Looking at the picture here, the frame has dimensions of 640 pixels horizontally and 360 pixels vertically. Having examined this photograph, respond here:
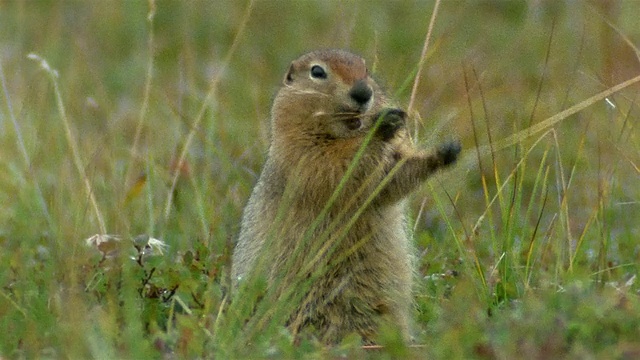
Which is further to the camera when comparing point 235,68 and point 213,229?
point 235,68

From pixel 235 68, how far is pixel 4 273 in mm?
5210

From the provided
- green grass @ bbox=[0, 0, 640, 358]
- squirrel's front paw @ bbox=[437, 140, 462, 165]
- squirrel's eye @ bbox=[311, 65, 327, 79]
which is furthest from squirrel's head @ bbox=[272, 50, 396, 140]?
squirrel's front paw @ bbox=[437, 140, 462, 165]

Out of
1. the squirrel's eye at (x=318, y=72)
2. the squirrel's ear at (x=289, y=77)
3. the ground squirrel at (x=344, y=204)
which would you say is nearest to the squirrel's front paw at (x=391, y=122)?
the ground squirrel at (x=344, y=204)

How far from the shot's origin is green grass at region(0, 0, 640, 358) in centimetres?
382

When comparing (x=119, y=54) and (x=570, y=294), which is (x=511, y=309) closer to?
(x=570, y=294)

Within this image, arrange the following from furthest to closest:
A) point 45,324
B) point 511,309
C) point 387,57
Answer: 1. point 387,57
2. point 511,309
3. point 45,324

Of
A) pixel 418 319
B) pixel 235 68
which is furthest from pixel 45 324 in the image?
pixel 235 68

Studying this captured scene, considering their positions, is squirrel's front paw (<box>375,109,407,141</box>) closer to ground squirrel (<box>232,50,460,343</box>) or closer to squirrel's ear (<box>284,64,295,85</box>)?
ground squirrel (<box>232,50,460,343</box>)

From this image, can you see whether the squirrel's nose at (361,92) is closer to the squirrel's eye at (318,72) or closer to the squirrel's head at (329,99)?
the squirrel's head at (329,99)

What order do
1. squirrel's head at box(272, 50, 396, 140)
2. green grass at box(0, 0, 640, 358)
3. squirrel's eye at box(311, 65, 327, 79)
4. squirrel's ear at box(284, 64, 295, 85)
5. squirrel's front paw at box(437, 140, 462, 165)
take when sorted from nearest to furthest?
green grass at box(0, 0, 640, 358) → squirrel's front paw at box(437, 140, 462, 165) → squirrel's head at box(272, 50, 396, 140) → squirrel's eye at box(311, 65, 327, 79) → squirrel's ear at box(284, 64, 295, 85)

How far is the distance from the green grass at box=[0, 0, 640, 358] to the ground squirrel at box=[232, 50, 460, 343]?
0.61 feet

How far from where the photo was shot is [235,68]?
32.2 feet

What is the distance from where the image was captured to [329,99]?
188 inches

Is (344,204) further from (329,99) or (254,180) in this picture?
(254,180)
